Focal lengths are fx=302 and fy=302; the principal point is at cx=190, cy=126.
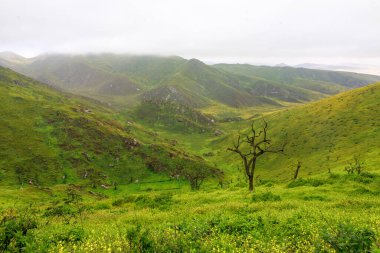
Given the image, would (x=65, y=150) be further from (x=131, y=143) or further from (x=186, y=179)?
(x=186, y=179)

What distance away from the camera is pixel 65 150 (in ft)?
452

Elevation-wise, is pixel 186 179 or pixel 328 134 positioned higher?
pixel 328 134

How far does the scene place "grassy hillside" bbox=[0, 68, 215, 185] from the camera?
11956cm

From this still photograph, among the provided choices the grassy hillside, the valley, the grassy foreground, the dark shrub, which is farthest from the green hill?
the dark shrub

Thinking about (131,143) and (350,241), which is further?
(131,143)

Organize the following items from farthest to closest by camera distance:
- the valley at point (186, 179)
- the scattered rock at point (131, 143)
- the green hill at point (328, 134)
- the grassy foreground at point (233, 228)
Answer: the scattered rock at point (131, 143), the green hill at point (328, 134), the valley at point (186, 179), the grassy foreground at point (233, 228)

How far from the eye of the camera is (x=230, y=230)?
1827 centimetres

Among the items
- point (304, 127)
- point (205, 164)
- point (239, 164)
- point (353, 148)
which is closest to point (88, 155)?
point (205, 164)

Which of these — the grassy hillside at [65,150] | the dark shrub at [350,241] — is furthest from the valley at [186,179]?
the grassy hillside at [65,150]

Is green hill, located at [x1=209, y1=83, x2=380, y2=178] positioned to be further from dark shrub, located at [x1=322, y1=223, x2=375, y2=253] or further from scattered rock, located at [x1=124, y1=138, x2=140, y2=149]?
dark shrub, located at [x1=322, y1=223, x2=375, y2=253]

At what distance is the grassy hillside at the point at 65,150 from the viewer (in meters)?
120

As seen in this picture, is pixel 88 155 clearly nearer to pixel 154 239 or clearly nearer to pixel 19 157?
pixel 19 157

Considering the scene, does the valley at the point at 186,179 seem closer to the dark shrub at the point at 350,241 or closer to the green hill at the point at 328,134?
the dark shrub at the point at 350,241

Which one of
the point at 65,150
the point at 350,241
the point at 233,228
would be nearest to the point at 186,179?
the point at 65,150
